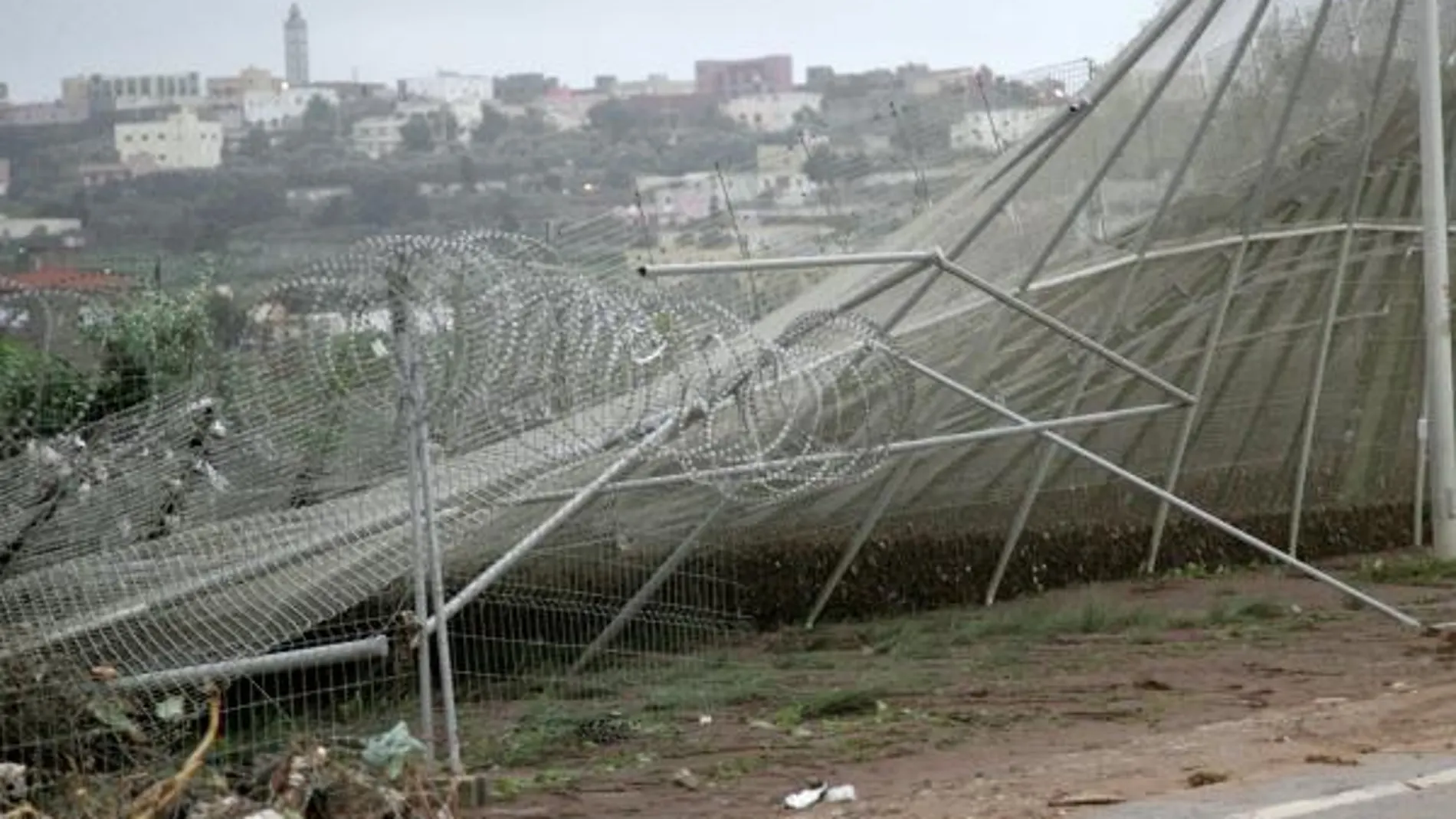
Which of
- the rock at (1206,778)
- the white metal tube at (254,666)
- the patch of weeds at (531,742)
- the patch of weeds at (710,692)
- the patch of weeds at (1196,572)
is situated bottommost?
the patch of weeds at (1196,572)

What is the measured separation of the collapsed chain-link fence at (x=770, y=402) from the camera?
12.0 m

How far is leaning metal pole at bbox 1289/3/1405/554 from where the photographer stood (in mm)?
20672

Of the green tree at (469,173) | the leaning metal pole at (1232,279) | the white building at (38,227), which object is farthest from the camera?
the green tree at (469,173)

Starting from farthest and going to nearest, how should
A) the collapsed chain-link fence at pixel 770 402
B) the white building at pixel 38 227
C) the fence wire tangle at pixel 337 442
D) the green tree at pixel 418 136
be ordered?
the green tree at pixel 418 136 → the white building at pixel 38 227 → the collapsed chain-link fence at pixel 770 402 → the fence wire tangle at pixel 337 442

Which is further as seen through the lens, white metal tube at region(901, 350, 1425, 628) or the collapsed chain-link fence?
white metal tube at region(901, 350, 1425, 628)

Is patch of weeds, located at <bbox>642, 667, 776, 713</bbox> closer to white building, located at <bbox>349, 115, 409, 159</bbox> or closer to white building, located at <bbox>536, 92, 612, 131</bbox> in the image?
white building, located at <bbox>349, 115, 409, 159</bbox>

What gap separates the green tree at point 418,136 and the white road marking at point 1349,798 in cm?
2079

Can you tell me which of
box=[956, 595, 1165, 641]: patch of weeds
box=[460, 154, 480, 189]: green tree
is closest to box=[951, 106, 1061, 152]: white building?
box=[956, 595, 1165, 641]: patch of weeds

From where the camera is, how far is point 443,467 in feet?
44.7

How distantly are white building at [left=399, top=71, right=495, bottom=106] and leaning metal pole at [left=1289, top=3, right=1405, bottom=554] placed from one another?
14202 millimetres

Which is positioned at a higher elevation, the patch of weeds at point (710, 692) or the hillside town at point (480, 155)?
the hillside town at point (480, 155)

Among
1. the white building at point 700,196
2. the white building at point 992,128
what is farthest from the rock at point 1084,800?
the white building at point 992,128

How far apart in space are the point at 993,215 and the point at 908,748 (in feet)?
18.7

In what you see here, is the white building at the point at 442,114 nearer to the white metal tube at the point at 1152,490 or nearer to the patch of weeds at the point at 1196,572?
A: the patch of weeds at the point at 1196,572
